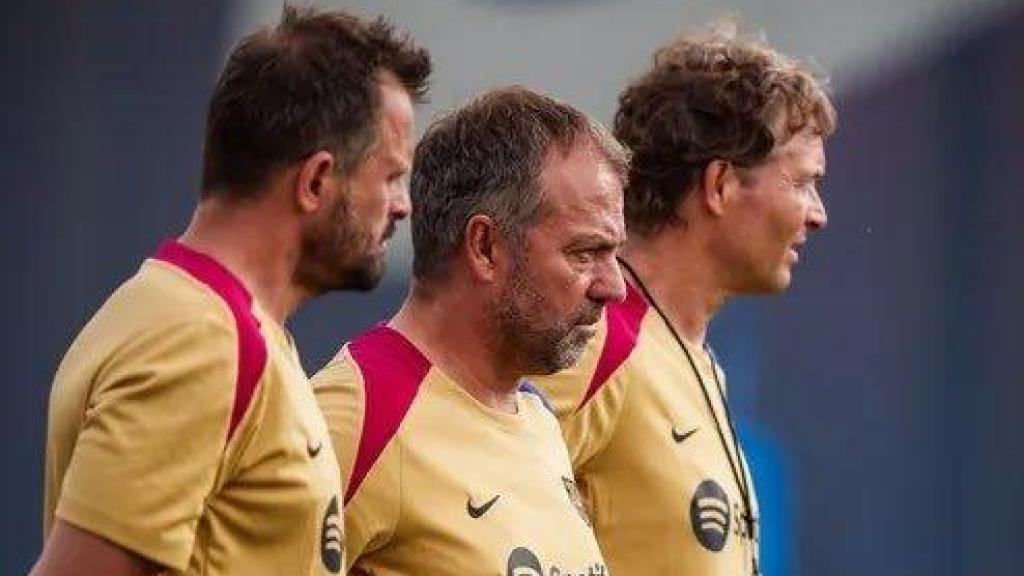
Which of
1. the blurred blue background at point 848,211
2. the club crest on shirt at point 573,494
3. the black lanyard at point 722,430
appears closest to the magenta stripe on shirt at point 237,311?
the club crest on shirt at point 573,494

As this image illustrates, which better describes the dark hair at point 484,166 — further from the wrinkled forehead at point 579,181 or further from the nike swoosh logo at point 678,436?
the nike swoosh logo at point 678,436

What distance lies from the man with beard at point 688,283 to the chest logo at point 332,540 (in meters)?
0.90

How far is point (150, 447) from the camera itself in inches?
98.9

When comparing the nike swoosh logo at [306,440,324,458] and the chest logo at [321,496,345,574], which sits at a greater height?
the nike swoosh logo at [306,440,324,458]

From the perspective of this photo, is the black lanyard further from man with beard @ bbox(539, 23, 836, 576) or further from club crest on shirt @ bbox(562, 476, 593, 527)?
club crest on shirt @ bbox(562, 476, 593, 527)

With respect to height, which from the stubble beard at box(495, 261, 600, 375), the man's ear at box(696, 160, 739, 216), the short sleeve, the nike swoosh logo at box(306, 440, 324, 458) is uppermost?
the short sleeve

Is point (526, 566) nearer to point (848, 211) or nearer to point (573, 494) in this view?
point (573, 494)

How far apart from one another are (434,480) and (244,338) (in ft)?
1.84

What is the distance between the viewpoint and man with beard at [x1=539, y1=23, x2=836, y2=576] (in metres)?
3.68

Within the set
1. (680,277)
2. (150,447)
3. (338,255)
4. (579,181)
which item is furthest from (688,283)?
(150,447)

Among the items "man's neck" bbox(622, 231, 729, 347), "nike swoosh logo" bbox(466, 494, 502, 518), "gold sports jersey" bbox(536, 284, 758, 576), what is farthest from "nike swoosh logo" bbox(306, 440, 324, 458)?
"man's neck" bbox(622, 231, 729, 347)

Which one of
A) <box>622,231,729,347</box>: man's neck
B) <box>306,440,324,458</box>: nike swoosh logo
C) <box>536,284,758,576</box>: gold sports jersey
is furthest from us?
<box>622,231,729,347</box>: man's neck

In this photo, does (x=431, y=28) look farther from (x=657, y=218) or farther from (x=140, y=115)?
(x=657, y=218)

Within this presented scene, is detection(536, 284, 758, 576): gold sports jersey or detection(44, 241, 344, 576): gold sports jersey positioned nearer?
detection(44, 241, 344, 576): gold sports jersey
